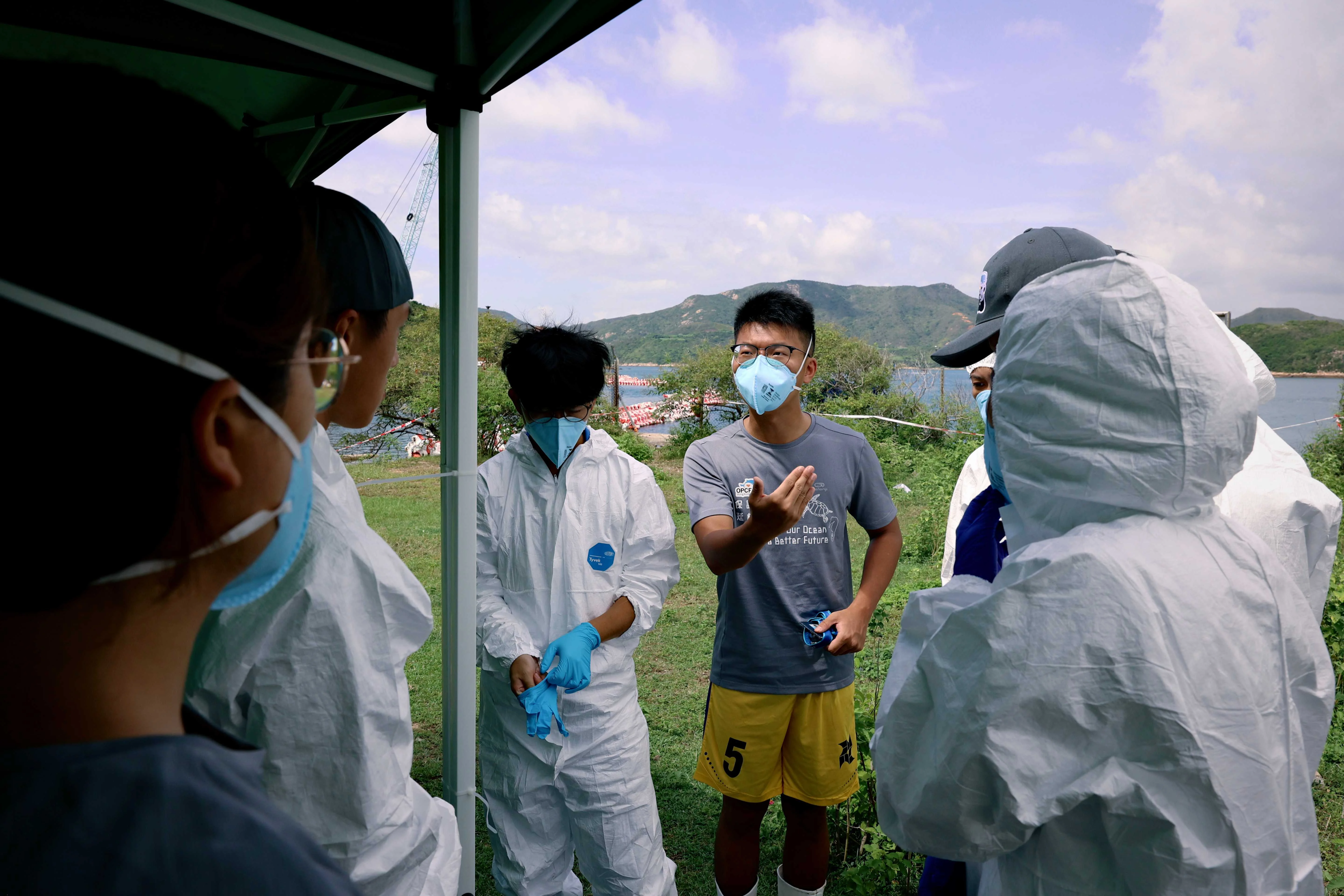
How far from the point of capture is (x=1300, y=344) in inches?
770

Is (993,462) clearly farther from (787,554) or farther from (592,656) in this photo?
(592,656)

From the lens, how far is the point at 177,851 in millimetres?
540

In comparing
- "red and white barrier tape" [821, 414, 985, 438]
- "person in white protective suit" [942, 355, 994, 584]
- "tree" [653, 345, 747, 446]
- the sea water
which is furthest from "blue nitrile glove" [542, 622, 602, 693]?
"tree" [653, 345, 747, 446]

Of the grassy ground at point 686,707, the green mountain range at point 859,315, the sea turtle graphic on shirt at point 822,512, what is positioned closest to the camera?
the sea turtle graphic on shirt at point 822,512

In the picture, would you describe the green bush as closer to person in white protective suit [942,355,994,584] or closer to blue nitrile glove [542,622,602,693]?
person in white protective suit [942,355,994,584]

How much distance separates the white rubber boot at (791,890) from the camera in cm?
262

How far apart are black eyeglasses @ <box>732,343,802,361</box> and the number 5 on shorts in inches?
50.9

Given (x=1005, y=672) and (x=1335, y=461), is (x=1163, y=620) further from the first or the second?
(x=1335, y=461)

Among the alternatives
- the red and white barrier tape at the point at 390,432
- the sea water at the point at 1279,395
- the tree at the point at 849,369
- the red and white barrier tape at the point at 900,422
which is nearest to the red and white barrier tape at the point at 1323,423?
the sea water at the point at 1279,395

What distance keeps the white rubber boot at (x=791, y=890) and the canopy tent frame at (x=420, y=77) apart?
3.33ft

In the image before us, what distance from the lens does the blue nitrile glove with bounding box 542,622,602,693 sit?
7.82ft

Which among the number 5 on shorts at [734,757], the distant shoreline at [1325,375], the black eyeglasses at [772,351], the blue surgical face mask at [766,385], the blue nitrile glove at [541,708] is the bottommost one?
the number 5 on shorts at [734,757]

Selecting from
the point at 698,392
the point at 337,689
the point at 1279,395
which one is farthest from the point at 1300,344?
the point at 337,689

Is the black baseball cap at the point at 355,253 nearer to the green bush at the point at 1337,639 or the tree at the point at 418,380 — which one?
the tree at the point at 418,380
